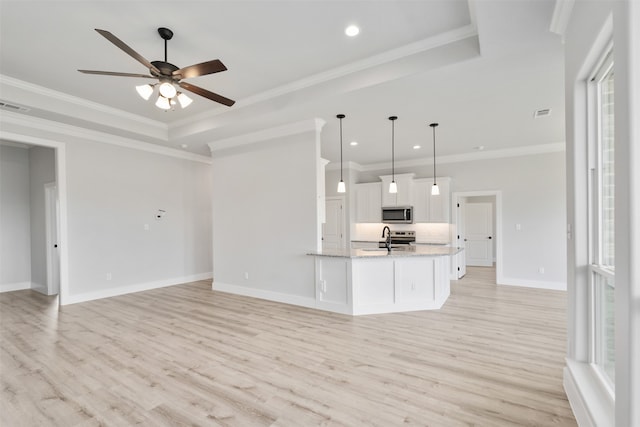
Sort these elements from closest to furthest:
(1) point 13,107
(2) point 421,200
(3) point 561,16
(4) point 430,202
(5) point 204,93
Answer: (3) point 561,16, (5) point 204,93, (1) point 13,107, (4) point 430,202, (2) point 421,200

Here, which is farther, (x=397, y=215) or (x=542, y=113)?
(x=397, y=215)

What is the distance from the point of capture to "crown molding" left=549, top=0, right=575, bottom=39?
A: 2076 millimetres

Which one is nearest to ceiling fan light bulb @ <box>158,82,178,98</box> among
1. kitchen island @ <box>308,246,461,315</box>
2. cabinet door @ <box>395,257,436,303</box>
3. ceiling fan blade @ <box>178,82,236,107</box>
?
ceiling fan blade @ <box>178,82,236,107</box>

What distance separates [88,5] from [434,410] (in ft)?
14.0

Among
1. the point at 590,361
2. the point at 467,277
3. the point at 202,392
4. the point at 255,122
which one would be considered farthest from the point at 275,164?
the point at 467,277

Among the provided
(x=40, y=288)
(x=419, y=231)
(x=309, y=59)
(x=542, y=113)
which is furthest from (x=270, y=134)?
(x=40, y=288)

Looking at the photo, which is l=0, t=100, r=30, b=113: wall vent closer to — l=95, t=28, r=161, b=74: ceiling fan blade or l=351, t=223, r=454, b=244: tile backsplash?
l=95, t=28, r=161, b=74: ceiling fan blade

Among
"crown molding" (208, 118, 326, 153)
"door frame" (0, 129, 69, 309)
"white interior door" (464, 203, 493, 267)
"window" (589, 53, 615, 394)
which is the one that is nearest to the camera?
"window" (589, 53, 615, 394)

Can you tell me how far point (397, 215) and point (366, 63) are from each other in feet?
15.7

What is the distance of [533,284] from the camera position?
20.4 feet

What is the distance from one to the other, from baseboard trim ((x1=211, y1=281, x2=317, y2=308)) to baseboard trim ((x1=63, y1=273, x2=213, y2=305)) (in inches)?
40.5

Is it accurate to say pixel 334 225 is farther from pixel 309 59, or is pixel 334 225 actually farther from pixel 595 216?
pixel 595 216

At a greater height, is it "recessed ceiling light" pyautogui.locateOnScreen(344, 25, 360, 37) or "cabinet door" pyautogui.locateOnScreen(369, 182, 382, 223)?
"recessed ceiling light" pyautogui.locateOnScreen(344, 25, 360, 37)

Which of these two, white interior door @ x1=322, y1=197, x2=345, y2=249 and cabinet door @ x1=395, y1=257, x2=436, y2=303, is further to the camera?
white interior door @ x1=322, y1=197, x2=345, y2=249
